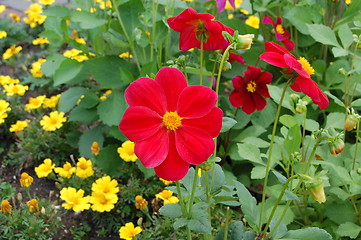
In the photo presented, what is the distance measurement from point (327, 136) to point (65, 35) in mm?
1438

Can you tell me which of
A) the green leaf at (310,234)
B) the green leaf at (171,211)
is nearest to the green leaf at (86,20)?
the green leaf at (171,211)

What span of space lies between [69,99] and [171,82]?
4.21 ft

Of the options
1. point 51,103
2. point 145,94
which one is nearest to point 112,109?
point 51,103

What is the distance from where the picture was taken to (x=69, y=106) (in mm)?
2092

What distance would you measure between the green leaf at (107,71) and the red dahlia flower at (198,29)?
87 centimetres

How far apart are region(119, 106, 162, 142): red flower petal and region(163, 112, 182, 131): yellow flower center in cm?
2

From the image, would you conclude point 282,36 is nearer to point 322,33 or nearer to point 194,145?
point 322,33

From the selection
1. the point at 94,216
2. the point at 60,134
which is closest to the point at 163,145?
the point at 94,216

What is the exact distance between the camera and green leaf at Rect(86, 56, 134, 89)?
1.98m

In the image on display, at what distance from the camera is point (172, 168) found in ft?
3.09

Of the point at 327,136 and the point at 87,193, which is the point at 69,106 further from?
the point at 327,136

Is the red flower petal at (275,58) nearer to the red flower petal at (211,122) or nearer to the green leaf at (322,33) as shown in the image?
the red flower petal at (211,122)

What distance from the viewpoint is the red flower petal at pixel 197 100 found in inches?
36.7

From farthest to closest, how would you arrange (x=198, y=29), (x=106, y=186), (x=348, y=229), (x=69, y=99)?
(x=69, y=99), (x=106, y=186), (x=348, y=229), (x=198, y=29)
